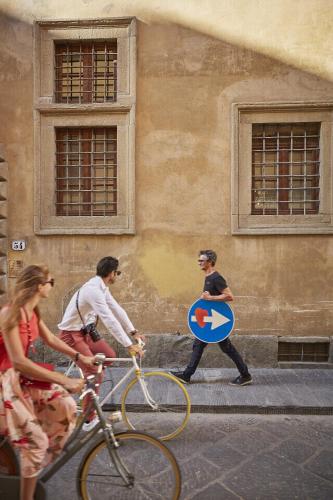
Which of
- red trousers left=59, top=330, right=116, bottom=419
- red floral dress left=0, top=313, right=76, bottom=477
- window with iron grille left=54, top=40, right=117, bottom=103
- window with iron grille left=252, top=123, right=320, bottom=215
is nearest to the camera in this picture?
red floral dress left=0, top=313, right=76, bottom=477

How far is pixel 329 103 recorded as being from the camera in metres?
6.96

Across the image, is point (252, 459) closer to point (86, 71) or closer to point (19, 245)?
point (19, 245)

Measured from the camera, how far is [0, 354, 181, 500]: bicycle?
2545 millimetres

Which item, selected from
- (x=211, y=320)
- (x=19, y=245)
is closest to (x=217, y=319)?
(x=211, y=320)

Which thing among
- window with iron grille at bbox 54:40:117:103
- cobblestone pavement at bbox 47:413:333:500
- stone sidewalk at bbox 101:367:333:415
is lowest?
stone sidewalk at bbox 101:367:333:415

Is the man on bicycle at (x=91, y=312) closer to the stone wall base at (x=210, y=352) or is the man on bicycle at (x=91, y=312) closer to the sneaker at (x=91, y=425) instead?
the sneaker at (x=91, y=425)

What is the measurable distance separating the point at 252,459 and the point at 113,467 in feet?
5.39

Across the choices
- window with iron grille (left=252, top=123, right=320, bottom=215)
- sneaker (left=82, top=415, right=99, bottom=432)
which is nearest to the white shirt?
sneaker (left=82, top=415, right=99, bottom=432)

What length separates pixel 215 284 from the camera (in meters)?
5.70

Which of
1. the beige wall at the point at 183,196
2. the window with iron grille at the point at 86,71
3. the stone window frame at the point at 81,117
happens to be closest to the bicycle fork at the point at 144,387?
the beige wall at the point at 183,196

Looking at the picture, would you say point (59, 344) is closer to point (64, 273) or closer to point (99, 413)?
point (99, 413)

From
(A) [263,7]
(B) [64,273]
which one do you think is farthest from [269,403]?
(A) [263,7]

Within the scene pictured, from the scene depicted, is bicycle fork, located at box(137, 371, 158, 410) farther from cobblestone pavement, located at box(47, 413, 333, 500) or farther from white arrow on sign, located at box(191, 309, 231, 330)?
white arrow on sign, located at box(191, 309, 231, 330)

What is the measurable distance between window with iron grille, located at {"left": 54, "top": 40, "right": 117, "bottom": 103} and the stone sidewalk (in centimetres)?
488
